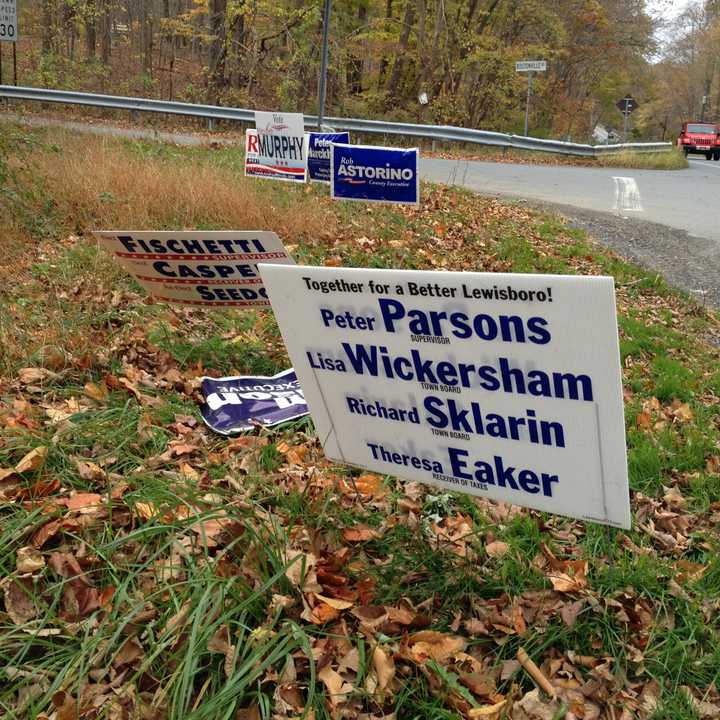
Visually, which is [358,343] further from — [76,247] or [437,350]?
[76,247]

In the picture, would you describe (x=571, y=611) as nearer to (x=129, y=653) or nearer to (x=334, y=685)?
(x=334, y=685)

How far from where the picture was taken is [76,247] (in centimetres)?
653

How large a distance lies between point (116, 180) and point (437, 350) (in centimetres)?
641

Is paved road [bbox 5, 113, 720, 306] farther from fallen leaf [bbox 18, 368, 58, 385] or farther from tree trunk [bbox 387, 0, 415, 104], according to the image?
tree trunk [bbox 387, 0, 415, 104]

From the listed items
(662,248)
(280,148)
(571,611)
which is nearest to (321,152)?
(280,148)

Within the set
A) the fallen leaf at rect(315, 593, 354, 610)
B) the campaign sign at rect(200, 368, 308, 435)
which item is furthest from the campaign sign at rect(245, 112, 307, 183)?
the fallen leaf at rect(315, 593, 354, 610)

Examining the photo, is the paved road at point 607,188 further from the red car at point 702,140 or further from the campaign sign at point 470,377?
the red car at point 702,140

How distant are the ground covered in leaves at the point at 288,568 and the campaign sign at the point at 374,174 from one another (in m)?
3.70

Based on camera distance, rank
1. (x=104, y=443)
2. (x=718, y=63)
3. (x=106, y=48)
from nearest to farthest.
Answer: (x=104, y=443), (x=106, y=48), (x=718, y=63)

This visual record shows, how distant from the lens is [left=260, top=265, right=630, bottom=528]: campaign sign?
2.14m

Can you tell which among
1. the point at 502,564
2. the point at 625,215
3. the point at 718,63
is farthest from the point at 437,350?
the point at 718,63

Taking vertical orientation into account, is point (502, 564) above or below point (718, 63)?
below

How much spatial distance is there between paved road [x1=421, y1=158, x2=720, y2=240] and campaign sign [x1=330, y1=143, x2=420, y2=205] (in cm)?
491

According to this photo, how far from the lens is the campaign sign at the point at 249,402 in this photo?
151 inches
